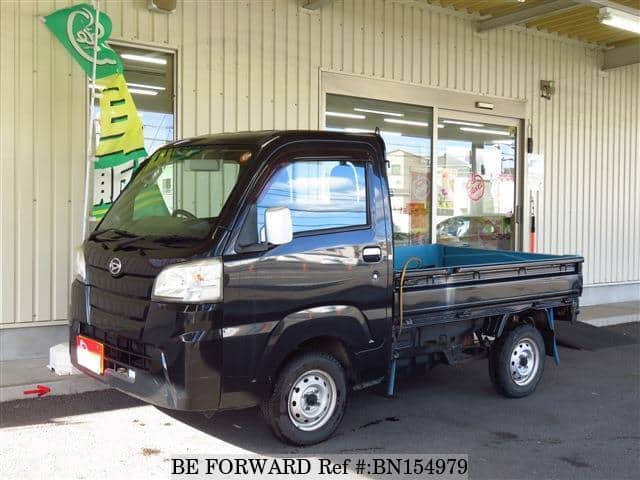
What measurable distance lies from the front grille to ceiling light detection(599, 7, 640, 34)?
23.2 ft

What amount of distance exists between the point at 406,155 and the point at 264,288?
593cm

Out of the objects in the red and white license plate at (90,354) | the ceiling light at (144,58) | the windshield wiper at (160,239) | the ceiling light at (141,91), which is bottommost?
the red and white license plate at (90,354)

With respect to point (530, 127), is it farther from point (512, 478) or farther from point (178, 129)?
point (512, 478)

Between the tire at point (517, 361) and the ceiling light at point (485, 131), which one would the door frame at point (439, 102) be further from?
the tire at point (517, 361)

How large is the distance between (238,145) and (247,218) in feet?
2.28

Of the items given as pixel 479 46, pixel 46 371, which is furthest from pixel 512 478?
pixel 479 46

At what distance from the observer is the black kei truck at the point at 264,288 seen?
411 centimetres

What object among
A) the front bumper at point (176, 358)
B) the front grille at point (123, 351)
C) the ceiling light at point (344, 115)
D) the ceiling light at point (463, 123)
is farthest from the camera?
the ceiling light at point (463, 123)

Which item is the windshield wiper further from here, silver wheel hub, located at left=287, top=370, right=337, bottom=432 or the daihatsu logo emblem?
silver wheel hub, located at left=287, top=370, right=337, bottom=432

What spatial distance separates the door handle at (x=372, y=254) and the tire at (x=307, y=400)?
747 mm

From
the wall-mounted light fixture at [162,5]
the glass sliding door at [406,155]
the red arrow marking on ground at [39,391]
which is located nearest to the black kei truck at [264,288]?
the red arrow marking on ground at [39,391]

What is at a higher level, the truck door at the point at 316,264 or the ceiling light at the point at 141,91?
the ceiling light at the point at 141,91

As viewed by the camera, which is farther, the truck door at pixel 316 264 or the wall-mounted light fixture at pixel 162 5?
the wall-mounted light fixture at pixel 162 5

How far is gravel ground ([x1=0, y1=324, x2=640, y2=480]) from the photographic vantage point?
4441 millimetres
